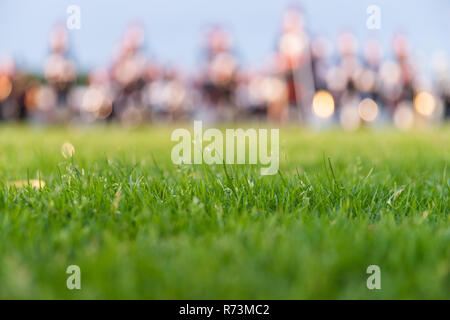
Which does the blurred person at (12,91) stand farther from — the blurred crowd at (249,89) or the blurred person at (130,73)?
the blurred person at (130,73)

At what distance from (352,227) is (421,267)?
35cm

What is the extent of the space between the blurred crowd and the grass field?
37.7 feet

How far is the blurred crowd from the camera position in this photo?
16777mm

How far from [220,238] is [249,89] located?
115ft

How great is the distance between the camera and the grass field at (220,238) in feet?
4.33

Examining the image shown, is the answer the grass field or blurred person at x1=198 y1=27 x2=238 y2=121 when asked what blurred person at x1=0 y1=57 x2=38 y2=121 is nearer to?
blurred person at x1=198 y1=27 x2=238 y2=121

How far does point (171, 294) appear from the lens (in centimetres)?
131

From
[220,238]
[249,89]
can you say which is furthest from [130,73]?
[220,238]

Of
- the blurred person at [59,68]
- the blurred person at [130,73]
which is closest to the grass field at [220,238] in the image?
the blurred person at [59,68]

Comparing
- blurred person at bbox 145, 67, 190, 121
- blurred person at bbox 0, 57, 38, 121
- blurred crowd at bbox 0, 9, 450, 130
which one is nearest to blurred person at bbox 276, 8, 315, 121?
blurred crowd at bbox 0, 9, 450, 130

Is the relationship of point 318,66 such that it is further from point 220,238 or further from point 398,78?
point 220,238

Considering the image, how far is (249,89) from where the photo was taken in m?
36.2

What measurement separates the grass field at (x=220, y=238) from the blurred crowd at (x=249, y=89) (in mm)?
11498
